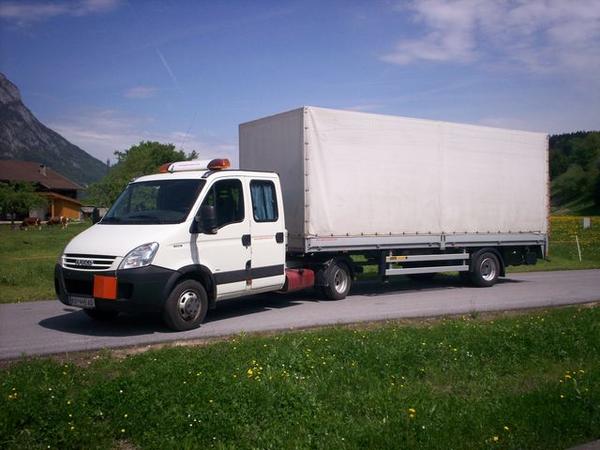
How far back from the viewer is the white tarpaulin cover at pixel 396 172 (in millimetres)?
11844

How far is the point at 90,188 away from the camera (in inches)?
2505

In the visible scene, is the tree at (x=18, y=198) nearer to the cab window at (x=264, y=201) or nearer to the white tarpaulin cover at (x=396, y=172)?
the white tarpaulin cover at (x=396, y=172)

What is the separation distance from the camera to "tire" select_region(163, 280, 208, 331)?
344 inches

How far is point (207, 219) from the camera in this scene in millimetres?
9195

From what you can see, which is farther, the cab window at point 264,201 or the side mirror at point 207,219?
the cab window at point 264,201

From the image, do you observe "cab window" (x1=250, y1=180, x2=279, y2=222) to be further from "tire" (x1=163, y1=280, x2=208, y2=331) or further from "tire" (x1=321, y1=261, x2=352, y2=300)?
"tire" (x1=321, y1=261, x2=352, y2=300)

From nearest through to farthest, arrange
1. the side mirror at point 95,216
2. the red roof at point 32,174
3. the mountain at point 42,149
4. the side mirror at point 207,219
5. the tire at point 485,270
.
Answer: the side mirror at point 207,219
the side mirror at point 95,216
the tire at point 485,270
the red roof at point 32,174
the mountain at point 42,149

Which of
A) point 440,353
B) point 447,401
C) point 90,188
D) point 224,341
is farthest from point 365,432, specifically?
point 90,188

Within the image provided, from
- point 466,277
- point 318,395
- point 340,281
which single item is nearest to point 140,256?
point 318,395

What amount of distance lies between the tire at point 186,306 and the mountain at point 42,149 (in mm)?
77213

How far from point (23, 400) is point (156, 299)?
134 inches

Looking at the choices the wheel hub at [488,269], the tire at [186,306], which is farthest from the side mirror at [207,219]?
the wheel hub at [488,269]

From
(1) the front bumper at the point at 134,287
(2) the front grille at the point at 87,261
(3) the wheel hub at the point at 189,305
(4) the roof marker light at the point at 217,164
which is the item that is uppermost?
(4) the roof marker light at the point at 217,164

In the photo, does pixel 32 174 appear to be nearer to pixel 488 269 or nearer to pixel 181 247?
pixel 488 269
